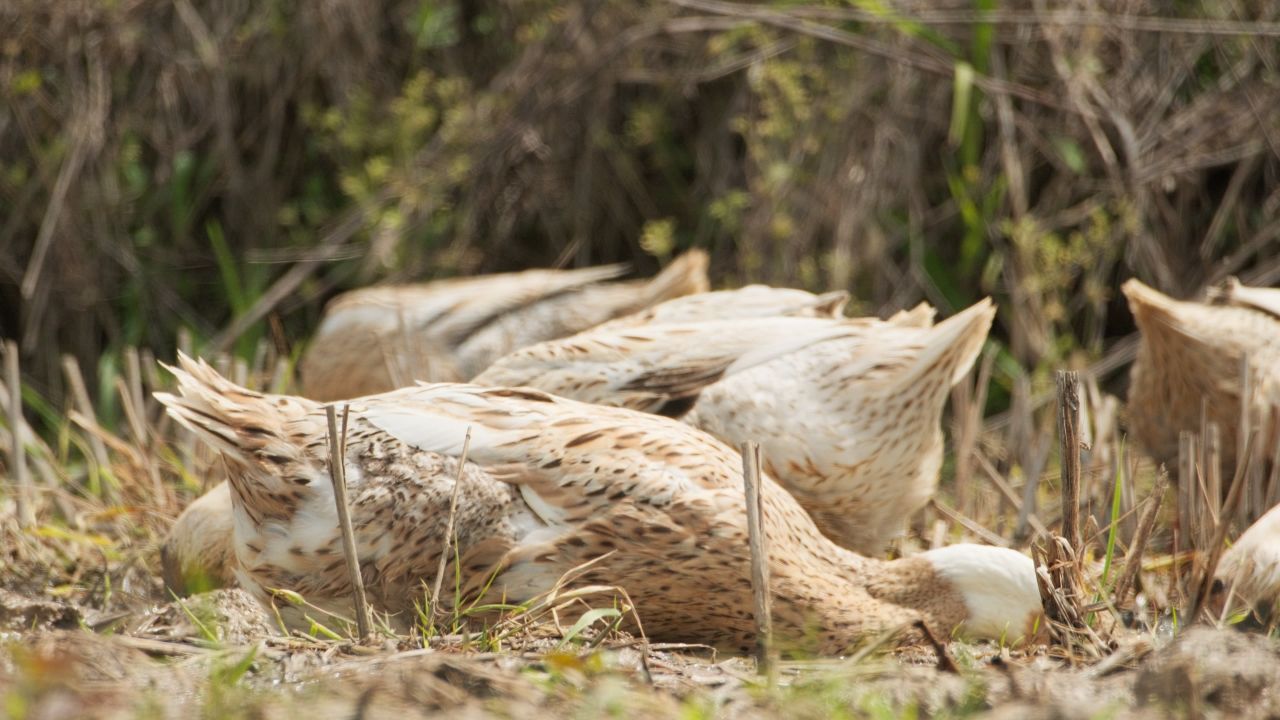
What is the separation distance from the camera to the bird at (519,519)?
2.84 metres

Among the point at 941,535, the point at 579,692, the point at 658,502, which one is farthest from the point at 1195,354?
the point at 579,692

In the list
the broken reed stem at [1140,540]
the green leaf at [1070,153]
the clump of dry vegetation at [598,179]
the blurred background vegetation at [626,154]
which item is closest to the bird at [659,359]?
the clump of dry vegetation at [598,179]

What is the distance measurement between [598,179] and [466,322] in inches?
56.6

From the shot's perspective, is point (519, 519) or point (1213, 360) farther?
point (1213, 360)

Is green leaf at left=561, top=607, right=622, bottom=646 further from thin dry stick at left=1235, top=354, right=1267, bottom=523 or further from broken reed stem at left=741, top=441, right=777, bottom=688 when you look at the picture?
thin dry stick at left=1235, top=354, right=1267, bottom=523

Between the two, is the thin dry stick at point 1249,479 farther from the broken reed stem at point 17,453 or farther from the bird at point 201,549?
the broken reed stem at point 17,453

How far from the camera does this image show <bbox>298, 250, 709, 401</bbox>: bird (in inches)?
195

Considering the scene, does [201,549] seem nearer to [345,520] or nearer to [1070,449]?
[345,520]

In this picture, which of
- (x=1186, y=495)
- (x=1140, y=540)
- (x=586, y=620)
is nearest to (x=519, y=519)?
(x=586, y=620)

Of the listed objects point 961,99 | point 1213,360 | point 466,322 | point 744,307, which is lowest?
point 466,322

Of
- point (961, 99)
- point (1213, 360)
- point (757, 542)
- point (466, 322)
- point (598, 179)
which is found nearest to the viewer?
point (757, 542)

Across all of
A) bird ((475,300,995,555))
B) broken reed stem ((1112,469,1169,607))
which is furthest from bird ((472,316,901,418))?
broken reed stem ((1112,469,1169,607))

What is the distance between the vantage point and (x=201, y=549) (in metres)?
3.42

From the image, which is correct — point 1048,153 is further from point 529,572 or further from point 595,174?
point 529,572
